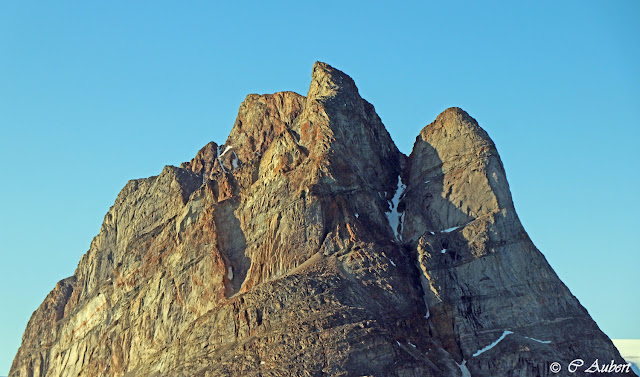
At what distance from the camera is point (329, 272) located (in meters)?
139

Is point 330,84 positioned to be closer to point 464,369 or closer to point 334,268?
point 334,268

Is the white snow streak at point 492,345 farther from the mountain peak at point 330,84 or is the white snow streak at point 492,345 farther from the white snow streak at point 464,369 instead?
the mountain peak at point 330,84

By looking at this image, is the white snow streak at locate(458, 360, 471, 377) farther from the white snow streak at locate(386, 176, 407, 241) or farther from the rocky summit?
the white snow streak at locate(386, 176, 407, 241)

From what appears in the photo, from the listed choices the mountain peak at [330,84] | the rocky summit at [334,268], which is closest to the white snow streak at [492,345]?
the rocky summit at [334,268]

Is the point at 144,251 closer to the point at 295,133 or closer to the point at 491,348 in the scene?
the point at 295,133

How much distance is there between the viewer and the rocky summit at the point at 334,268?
429 ft

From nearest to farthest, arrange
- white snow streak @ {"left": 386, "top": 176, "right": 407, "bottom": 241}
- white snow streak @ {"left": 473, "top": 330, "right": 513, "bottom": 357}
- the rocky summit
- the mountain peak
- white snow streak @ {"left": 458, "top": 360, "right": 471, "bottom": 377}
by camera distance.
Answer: the rocky summit, white snow streak @ {"left": 458, "top": 360, "right": 471, "bottom": 377}, white snow streak @ {"left": 473, "top": 330, "right": 513, "bottom": 357}, white snow streak @ {"left": 386, "top": 176, "right": 407, "bottom": 241}, the mountain peak

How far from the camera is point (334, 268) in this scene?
140m

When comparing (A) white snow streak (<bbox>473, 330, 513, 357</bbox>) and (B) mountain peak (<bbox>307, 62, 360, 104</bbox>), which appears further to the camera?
(B) mountain peak (<bbox>307, 62, 360, 104</bbox>)

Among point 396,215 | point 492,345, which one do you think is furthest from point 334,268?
point 492,345

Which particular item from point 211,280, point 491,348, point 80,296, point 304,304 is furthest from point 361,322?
point 80,296

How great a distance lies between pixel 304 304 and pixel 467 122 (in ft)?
148

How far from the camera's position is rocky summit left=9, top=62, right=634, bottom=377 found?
429 feet

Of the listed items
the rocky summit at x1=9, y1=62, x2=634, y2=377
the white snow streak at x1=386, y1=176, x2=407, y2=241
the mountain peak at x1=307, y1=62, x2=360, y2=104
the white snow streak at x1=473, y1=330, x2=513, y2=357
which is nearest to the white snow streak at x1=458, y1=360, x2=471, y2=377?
the rocky summit at x1=9, y1=62, x2=634, y2=377
